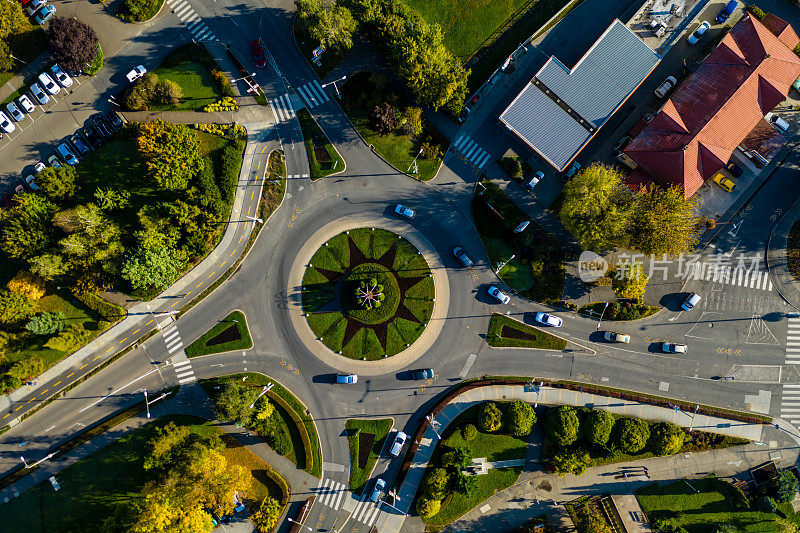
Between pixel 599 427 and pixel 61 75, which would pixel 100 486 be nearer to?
pixel 61 75

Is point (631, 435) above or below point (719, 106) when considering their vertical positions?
below

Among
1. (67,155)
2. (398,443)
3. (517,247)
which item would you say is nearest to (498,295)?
(517,247)

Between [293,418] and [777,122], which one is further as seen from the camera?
[293,418]

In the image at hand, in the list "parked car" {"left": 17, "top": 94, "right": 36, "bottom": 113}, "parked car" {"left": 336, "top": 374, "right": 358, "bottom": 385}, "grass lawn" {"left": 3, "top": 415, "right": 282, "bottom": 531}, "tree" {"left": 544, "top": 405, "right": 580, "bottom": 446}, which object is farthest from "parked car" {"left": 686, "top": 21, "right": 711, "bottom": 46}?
"parked car" {"left": 17, "top": 94, "right": 36, "bottom": 113}

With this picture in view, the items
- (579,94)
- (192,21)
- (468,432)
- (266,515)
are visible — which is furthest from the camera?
(192,21)

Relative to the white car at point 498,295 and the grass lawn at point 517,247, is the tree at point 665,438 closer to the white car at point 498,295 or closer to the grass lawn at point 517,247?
the grass lawn at point 517,247

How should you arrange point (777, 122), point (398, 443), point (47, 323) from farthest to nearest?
point (777, 122) < point (398, 443) < point (47, 323)

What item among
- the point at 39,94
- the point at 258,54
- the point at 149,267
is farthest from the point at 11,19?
the point at 149,267

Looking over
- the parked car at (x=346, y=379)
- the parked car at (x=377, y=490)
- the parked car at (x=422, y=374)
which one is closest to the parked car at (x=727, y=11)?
the parked car at (x=422, y=374)

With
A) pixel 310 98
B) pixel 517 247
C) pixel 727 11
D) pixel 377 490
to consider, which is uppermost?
pixel 727 11
